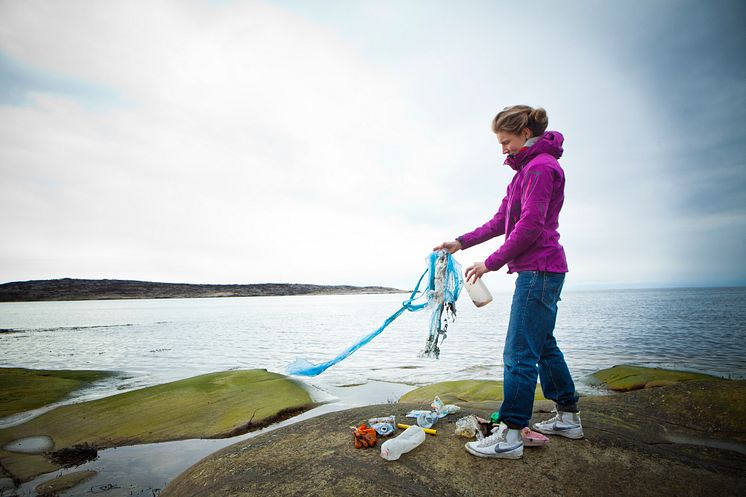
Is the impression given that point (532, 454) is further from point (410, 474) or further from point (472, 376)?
point (472, 376)

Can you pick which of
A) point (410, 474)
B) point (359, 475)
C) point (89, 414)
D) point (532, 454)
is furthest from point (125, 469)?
point (532, 454)

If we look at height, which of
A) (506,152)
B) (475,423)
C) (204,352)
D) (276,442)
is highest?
(506,152)

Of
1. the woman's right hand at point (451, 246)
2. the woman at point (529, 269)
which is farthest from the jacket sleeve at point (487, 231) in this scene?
the woman at point (529, 269)

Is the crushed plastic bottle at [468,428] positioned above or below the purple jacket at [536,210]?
below

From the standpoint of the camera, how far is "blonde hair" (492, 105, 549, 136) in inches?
136

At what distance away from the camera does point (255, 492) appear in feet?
9.72

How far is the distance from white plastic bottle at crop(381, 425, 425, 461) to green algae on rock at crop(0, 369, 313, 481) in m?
4.05

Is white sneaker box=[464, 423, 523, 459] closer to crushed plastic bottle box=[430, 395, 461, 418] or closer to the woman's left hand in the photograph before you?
crushed plastic bottle box=[430, 395, 461, 418]

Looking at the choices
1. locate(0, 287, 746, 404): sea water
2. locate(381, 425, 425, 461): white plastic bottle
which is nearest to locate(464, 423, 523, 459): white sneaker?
locate(381, 425, 425, 461): white plastic bottle

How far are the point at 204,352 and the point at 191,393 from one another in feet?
31.3

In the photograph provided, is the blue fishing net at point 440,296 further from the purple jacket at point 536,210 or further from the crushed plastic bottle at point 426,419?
the purple jacket at point 536,210

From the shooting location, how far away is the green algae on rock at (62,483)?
14.5 feet

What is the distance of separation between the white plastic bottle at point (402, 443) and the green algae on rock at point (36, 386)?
9358 mm

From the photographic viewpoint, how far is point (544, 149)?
11.4ft
